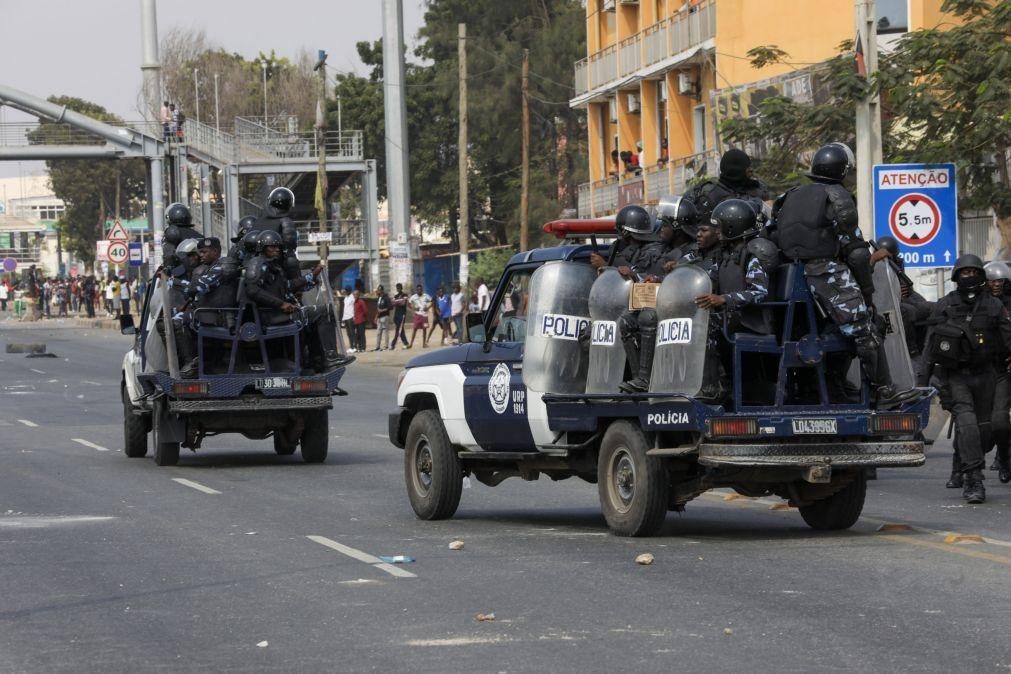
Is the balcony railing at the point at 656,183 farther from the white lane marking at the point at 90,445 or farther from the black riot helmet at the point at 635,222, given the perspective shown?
the black riot helmet at the point at 635,222

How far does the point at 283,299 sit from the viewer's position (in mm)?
19219

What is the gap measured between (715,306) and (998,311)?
13.3 feet

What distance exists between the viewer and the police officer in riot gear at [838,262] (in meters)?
11.8

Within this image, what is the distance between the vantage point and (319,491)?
16.5 metres

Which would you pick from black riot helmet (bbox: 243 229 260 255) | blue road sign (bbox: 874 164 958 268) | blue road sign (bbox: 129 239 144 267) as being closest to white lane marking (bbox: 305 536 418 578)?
black riot helmet (bbox: 243 229 260 255)

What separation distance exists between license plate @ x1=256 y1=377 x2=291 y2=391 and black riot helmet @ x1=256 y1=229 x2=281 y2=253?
1299 mm

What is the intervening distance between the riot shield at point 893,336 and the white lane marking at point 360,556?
11.7 feet

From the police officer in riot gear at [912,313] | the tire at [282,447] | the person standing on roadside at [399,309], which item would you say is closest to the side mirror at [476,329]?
the police officer in riot gear at [912,313]

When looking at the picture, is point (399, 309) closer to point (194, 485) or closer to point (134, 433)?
point (134, 433)

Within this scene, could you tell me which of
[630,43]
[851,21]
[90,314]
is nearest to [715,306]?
[851,21]

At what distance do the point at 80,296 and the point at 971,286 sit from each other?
77440 millimetres

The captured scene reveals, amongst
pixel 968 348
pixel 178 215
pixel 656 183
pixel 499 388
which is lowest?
pixel 499 388

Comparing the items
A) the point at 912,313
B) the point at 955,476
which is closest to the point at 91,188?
the point at 912,313

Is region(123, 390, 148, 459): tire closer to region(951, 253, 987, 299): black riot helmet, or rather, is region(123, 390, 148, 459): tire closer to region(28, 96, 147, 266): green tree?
region(951, 253, 987, 299): black riot helmet
